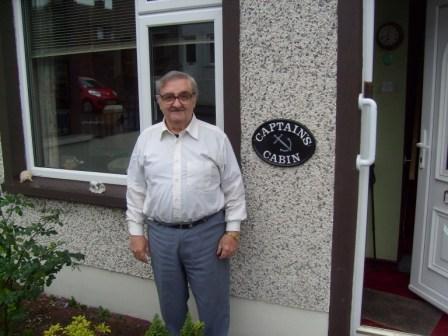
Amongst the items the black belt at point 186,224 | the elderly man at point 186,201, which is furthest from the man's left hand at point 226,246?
the black belt at point 186,224

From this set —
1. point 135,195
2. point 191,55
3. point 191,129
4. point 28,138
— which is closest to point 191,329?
point 135,195

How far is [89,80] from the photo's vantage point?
11.4ft

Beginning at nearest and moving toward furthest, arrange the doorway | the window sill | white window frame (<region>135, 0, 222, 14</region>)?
white window frame (<region>135, 0, 222, 14</region>), the window sill, the doorway

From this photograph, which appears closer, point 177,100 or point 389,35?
point 177,100

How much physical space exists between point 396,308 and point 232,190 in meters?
1.61

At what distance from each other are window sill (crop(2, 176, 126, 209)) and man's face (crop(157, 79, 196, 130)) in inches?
→ 37.1

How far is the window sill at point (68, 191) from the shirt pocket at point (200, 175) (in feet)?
2.83

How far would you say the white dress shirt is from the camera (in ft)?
7.80

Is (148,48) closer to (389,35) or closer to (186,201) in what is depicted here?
(186,201)

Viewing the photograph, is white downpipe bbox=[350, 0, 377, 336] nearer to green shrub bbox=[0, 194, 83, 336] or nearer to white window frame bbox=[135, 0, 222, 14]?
white window frame bbox=[135, 0, 222, 14]

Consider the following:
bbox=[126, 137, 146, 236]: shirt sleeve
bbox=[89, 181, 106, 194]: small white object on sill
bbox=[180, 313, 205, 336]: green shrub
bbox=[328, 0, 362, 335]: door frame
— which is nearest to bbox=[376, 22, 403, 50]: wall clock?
bbox=[328, 0, 362, 335]: door frame

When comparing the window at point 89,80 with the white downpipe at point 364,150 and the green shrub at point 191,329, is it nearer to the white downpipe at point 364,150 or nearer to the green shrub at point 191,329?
the white downpipe at point 364,150

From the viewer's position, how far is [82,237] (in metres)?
3.38

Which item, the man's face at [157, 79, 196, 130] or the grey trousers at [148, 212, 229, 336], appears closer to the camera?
the man's face at [157, 79, 196, 130]
